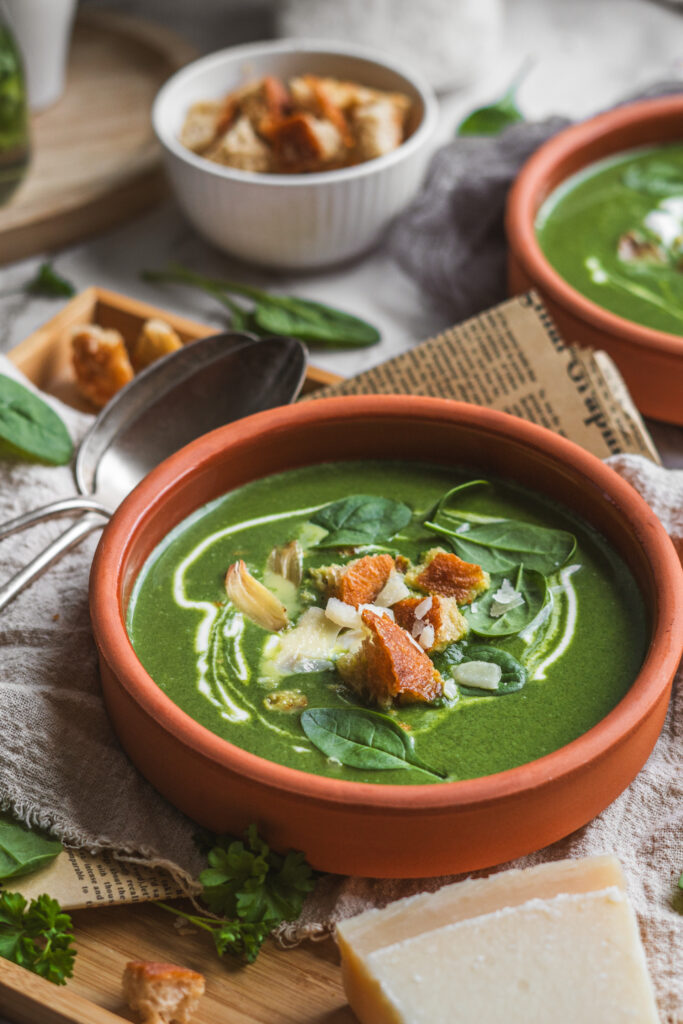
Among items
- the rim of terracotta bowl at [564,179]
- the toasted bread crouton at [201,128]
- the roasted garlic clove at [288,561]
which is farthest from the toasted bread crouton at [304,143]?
the roasted garlic clove at [288,561]

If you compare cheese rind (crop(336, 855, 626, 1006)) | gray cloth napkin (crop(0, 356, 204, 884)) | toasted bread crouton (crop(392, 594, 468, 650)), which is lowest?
gray cloth napkin (crop(0, 356, 204, 884))

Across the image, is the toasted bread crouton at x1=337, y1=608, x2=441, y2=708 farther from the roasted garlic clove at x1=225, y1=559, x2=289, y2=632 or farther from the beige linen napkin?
the beige linen napkin

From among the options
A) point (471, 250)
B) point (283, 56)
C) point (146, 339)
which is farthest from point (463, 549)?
point (283, 56)

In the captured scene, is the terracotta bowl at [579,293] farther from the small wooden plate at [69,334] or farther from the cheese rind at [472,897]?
the cheese rind at [472,897]

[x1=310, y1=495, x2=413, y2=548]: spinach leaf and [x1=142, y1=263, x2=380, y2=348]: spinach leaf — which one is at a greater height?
[x1=310, y1=495, x2=413, y2=548]: spinach leaf

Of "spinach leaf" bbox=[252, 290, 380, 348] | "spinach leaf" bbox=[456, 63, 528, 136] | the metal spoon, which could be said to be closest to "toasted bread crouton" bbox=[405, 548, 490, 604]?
the metal spoon

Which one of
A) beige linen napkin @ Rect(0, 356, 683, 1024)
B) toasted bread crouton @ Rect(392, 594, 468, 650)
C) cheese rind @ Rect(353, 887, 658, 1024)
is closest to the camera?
cheese rind @ Rect(353, 887, 658, 1024)

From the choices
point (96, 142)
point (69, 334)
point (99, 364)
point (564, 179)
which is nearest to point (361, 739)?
point (99, 364)
